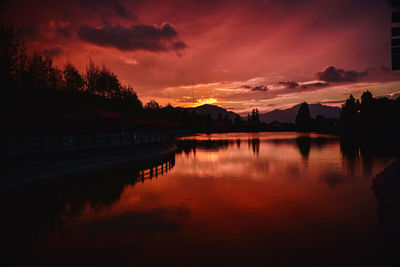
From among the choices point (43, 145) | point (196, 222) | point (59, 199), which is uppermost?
point (43, 145)

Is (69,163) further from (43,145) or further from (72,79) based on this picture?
(72,79)

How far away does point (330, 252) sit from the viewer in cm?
607

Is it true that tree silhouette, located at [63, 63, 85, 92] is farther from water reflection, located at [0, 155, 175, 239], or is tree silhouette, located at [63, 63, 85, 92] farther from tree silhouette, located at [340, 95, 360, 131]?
tree silhouette, located at [340, 95, 360, 131]

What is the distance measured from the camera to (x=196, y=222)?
834cm

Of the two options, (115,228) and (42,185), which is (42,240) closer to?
(115,228)

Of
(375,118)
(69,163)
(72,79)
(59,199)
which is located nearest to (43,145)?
(69,163)

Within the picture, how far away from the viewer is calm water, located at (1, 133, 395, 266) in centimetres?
607

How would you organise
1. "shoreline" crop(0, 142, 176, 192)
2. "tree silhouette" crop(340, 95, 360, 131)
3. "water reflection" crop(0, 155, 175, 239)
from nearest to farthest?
"water reflection" crop(0, 155, 175, 239)
"shoreline" crop(0, 142, 176, 192)
"tree silhouette" crop(340, 95, 360, 131)

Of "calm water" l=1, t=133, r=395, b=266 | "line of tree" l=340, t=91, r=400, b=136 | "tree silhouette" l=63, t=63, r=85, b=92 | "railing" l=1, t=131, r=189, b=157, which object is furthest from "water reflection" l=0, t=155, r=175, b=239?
"line of tree" l=340, t=91, r=400, b=136

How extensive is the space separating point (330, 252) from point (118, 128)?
109 ft

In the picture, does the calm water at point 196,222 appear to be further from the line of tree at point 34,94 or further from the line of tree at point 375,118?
the line of tree at point 375,118

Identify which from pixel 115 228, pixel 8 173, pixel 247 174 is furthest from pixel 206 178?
pixel 8 173

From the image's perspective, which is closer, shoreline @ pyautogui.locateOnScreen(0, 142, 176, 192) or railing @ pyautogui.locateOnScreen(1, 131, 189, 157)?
shoreline @ pyautogui.locateOnScreen(0, 142, 176, 192)

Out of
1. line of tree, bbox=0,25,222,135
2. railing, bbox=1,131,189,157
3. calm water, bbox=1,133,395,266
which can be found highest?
line of tree, bbox=0,25,222,135
